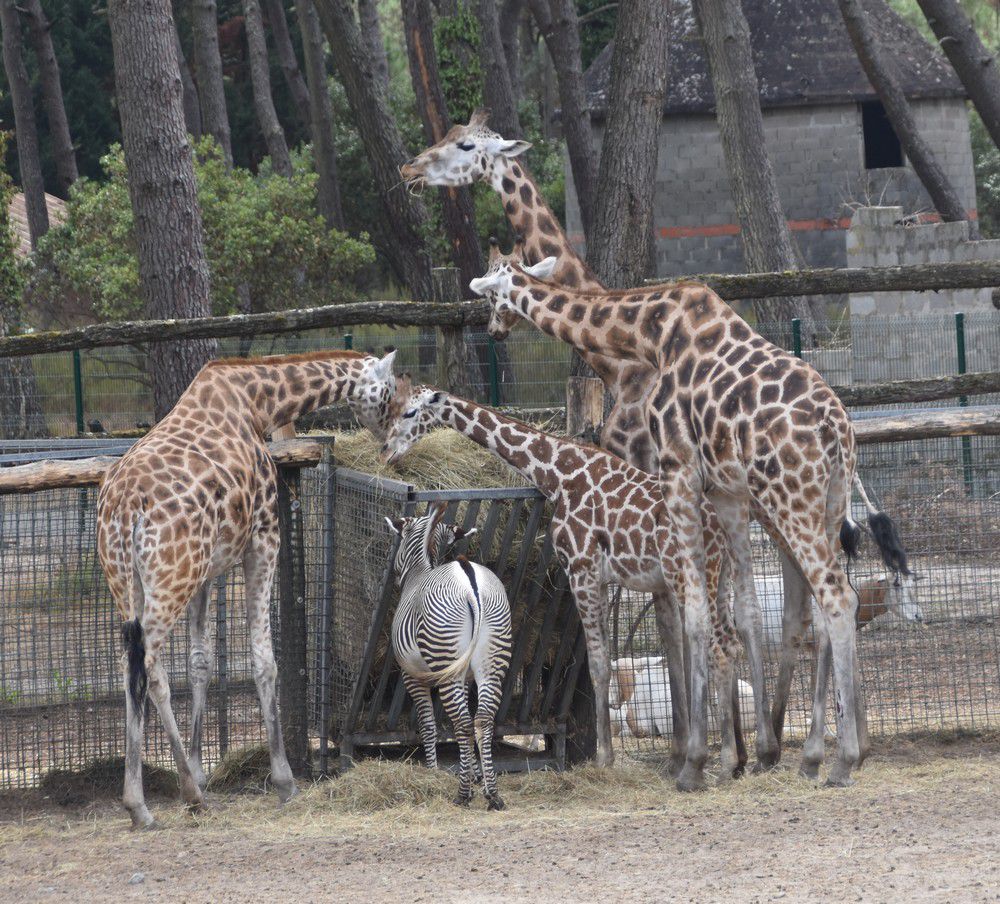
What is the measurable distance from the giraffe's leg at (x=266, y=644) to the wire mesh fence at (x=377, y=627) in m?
0.41

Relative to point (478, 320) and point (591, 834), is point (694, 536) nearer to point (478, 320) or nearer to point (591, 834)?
point (591, 834)

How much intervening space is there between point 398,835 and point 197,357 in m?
5.41

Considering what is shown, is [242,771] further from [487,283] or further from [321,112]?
[321,112]

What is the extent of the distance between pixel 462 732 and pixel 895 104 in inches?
583

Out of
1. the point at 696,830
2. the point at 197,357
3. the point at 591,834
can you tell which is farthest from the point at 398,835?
the point at 197,357

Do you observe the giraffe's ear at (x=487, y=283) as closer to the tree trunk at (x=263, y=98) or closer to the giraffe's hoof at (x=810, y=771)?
the giraffe's hoof at (x=810, y=771)

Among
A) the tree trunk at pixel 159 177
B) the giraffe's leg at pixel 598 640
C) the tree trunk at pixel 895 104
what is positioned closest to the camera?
the giraffe's leg at pixel 598 640

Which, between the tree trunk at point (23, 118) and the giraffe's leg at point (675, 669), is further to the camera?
the tree trunk at point (23, 118)

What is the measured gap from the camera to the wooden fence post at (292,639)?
7492 mm

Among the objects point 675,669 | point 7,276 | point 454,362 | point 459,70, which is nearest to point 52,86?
point 7,276

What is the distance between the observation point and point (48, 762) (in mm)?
7691

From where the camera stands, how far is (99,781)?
7324 mm

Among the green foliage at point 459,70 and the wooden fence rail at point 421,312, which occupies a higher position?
the green foliage at point 459,70

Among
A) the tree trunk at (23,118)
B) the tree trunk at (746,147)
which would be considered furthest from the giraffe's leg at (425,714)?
the tree trunk at (23,118)
